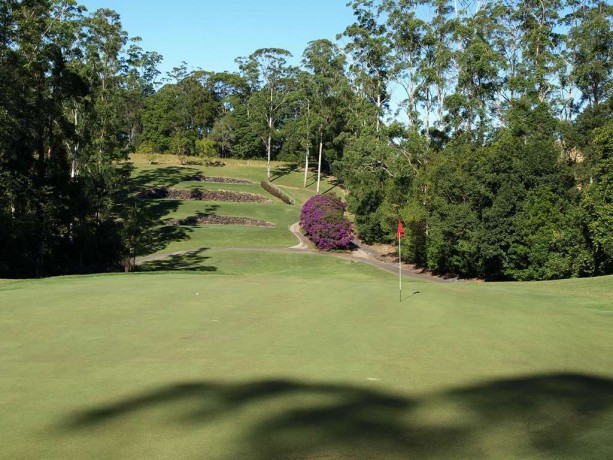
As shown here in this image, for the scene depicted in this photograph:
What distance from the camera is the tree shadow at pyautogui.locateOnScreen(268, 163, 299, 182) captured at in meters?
90.6

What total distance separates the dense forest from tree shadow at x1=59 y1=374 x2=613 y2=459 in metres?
27.9

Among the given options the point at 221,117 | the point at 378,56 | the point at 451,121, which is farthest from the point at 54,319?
the point at 221,117

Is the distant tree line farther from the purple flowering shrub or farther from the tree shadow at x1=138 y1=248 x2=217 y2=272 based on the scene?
the purple flowering shrub

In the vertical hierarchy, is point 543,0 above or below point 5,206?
above

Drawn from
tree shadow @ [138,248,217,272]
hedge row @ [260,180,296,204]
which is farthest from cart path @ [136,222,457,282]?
hedge row @ [260,180,296,204]

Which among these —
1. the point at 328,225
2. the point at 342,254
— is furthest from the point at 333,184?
the point at 342,254

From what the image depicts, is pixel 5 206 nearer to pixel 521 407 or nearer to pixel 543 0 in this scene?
pixel 521 407

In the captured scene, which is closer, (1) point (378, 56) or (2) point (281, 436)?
(2) point (281, 436)

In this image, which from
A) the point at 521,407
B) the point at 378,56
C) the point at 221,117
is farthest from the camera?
the point at 221,117

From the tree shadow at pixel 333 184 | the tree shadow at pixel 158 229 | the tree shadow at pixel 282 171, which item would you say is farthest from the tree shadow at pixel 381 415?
the tree shadow at pixel 282 171

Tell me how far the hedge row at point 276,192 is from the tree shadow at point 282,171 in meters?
5.23

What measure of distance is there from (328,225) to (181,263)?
1453 cm

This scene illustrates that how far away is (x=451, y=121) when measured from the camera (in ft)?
163

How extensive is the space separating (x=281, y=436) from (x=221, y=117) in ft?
377
